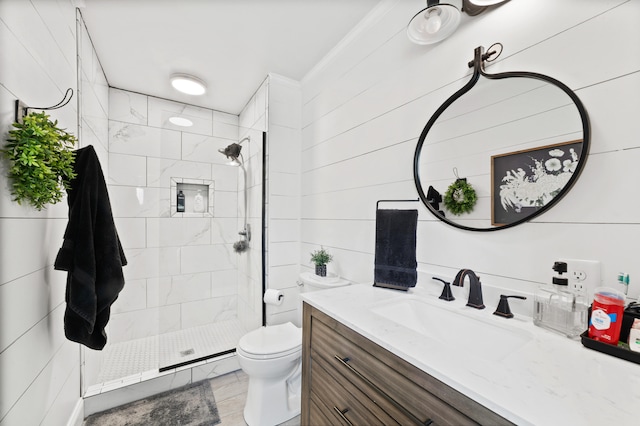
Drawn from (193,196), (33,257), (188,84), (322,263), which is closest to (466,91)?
(322,263)

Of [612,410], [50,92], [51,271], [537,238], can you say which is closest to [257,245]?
[51,271]

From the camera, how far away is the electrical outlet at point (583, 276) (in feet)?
2.65

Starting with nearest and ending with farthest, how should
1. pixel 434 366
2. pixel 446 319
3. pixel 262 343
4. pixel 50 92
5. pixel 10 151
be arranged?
pixel 434 366
pixel 10 151
pixel 446 319
pixel 50 92
pixel 262 343

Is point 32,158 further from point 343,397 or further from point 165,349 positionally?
point 165,349

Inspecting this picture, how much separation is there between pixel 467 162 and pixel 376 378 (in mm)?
979

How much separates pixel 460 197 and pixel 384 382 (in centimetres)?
85

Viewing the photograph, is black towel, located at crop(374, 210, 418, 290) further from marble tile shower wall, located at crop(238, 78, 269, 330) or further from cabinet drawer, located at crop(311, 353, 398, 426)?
marble tile shower wall, located at crop(238, 78, 269, 330)

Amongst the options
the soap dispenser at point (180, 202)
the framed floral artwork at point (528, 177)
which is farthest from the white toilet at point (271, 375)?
the soap dispenser at point (180, 202)

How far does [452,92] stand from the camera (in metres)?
1.22

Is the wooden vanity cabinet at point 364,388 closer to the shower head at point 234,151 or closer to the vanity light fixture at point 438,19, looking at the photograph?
the vanity light fixture at point 438,19

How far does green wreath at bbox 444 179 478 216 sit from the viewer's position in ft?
3.78

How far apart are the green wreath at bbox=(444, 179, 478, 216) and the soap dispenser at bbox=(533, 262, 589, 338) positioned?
382 mm

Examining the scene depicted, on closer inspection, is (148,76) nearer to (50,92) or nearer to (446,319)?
(50,92)

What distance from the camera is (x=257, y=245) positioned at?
243cm
